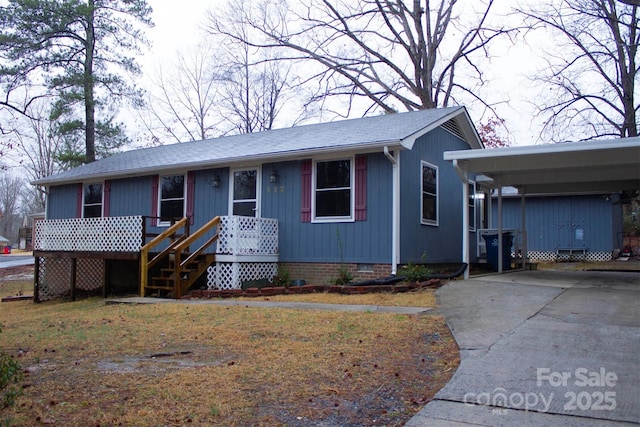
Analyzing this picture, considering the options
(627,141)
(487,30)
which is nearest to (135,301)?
(627,141)

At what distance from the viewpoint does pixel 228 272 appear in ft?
37.5

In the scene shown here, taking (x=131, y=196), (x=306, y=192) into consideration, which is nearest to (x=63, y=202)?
(x=131, y=196)

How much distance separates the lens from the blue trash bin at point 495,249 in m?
14.2

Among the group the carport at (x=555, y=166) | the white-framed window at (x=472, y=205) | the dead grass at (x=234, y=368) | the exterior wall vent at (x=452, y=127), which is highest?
the exterior wall vent at (x=452, y=127)

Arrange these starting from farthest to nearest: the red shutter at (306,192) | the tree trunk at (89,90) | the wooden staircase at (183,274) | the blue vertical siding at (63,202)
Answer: the tree trunk at (89,90)
the blue vertical siding at (63,202)
the red shutter at (306,192)
the wooden staircase at (183,274)

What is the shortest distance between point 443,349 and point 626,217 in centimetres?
2384

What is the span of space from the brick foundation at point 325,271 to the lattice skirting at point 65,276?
603 centimetres

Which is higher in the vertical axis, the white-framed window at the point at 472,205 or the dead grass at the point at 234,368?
the white-framed window at the point at 472,205

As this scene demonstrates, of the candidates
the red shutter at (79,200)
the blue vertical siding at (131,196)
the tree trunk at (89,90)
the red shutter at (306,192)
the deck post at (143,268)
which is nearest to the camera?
the deck post at (143,268)

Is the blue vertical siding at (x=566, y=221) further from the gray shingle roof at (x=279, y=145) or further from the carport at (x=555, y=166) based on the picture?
the gray shingle roof at (x=279, y=145)

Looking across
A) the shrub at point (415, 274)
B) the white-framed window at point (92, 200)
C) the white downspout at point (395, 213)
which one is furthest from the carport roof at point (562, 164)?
the white-framed window at point (92, 200)

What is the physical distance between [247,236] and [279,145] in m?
2.67

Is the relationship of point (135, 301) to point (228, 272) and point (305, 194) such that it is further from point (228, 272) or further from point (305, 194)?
point (305, 194)

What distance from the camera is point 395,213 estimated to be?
10.9 metres
